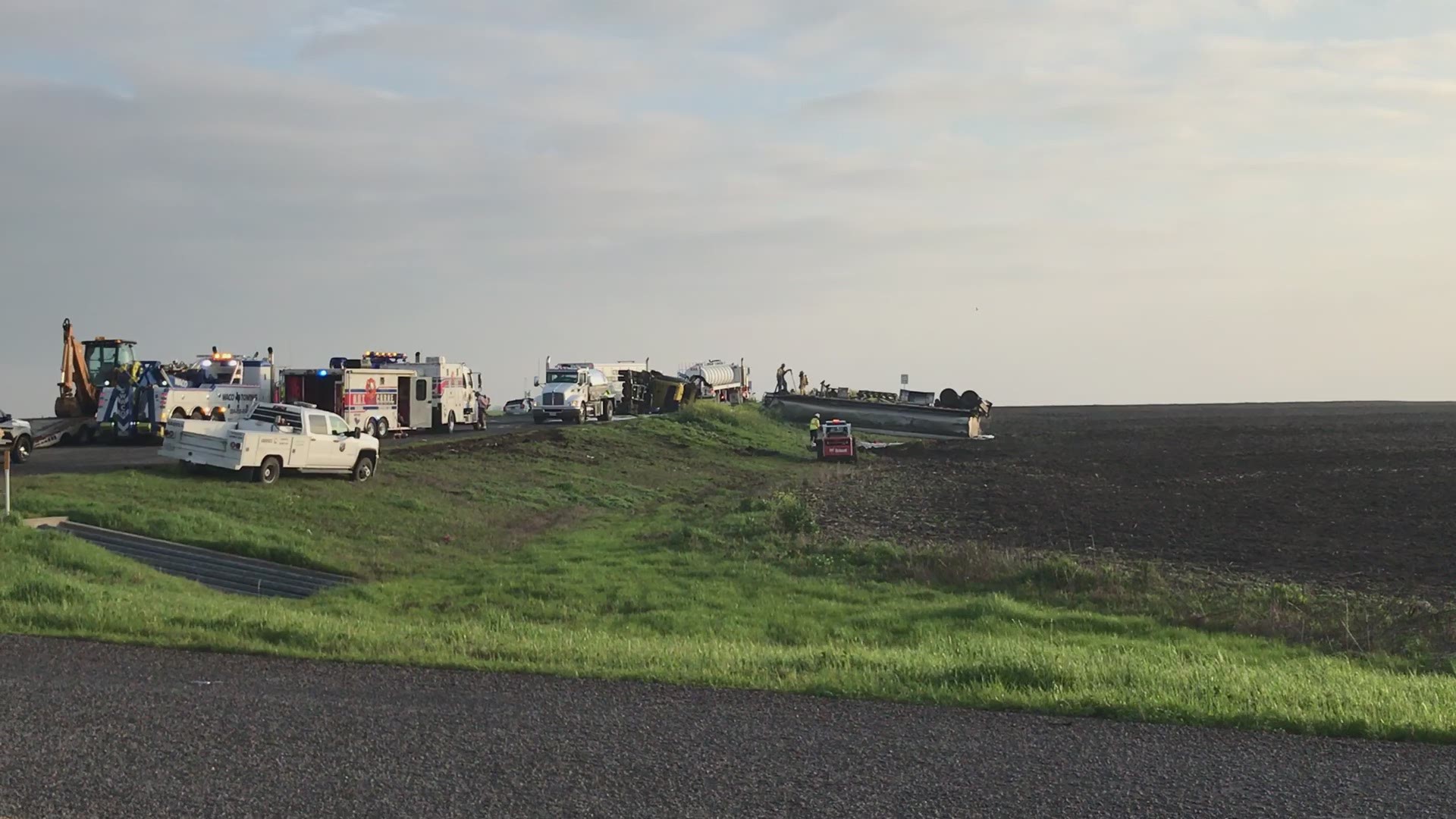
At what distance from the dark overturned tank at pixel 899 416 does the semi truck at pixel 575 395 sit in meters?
18.2

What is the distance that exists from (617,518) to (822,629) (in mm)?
16834

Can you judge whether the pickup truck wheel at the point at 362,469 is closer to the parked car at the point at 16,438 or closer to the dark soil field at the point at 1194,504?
the parked car at the point at 16,438

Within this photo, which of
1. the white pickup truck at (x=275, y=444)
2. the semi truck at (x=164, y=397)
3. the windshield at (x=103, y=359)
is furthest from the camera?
the windshield at (x=103, y=359)

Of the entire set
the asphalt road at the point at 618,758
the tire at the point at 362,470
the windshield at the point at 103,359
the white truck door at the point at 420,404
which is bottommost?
the asphalt road at the point at 618,758

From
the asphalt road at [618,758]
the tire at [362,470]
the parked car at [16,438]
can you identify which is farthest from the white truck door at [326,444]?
the asphalt road at [618,758]

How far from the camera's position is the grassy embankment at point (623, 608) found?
1255cm

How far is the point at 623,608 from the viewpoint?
73.6 ft

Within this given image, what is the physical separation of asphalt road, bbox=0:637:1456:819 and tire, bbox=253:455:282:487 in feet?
69.4

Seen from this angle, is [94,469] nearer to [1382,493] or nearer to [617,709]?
[617,709]

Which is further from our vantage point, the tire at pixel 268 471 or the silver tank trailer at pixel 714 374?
the silver tank trailer at pixel 714 374

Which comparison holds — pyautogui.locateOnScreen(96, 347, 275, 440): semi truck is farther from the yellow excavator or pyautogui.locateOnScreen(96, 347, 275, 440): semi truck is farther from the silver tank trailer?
the silver tank trailer

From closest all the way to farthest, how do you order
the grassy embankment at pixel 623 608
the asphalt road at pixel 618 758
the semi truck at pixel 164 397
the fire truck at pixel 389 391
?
the asphalt road at pixel 618 758 < the grassy embankment at pixel 623 608 < the semi truck at pixel 164 397 < the fire truck at pixel 389 391

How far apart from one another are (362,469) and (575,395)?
30747mm

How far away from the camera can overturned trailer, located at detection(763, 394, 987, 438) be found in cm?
8469
